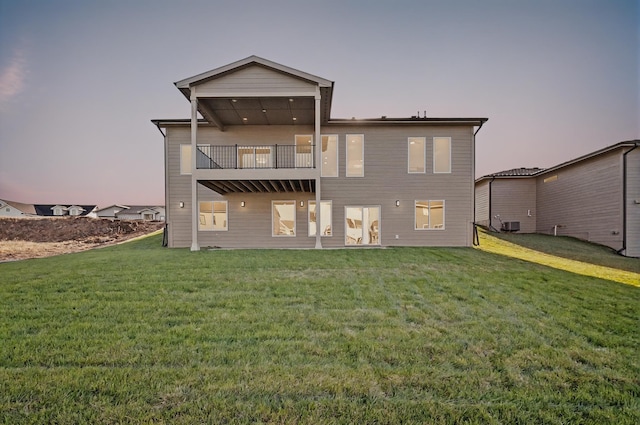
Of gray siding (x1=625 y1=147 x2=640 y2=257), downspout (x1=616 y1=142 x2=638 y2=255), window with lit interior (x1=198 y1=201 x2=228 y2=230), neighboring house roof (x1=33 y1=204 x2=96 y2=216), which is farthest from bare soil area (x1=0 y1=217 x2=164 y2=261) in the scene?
neighboring house roof (x1=33 y1=204 x2=96 y2=216)

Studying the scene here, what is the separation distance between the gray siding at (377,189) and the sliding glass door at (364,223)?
23 cm

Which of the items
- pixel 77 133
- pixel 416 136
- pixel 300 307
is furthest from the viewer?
pixel 77 133

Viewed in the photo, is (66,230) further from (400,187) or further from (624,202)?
(624,202)

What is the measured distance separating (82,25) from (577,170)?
26.4m

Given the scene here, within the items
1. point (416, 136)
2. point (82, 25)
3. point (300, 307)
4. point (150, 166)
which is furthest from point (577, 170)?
point (150, 166)

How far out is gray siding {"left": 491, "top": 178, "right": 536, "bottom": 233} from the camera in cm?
1967

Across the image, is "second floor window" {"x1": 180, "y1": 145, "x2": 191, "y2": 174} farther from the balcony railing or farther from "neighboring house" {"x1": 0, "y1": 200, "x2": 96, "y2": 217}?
"neighboring house" {"x1": 0, "y1": 200, "x2": 96, "y2": 217}

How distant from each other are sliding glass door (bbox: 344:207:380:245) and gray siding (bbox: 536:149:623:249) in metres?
11.1

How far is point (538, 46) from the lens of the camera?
16594 millimetres

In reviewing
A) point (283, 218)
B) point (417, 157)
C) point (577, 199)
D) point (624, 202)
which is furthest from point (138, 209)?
point (624, 202)

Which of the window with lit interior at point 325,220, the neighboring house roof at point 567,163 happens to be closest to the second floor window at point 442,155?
the window with lit interior at point 325,220

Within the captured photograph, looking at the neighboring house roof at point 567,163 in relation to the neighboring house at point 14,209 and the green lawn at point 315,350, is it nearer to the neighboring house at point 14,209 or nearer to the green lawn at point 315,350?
the green lawn at point 315,350

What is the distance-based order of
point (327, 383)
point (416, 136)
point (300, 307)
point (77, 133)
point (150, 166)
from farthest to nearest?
point (150, 166) → point (77, 133) → point (416, 136) → point (300, 307) → point (327, 383)

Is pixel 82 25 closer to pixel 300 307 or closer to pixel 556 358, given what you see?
pixel 300 307
